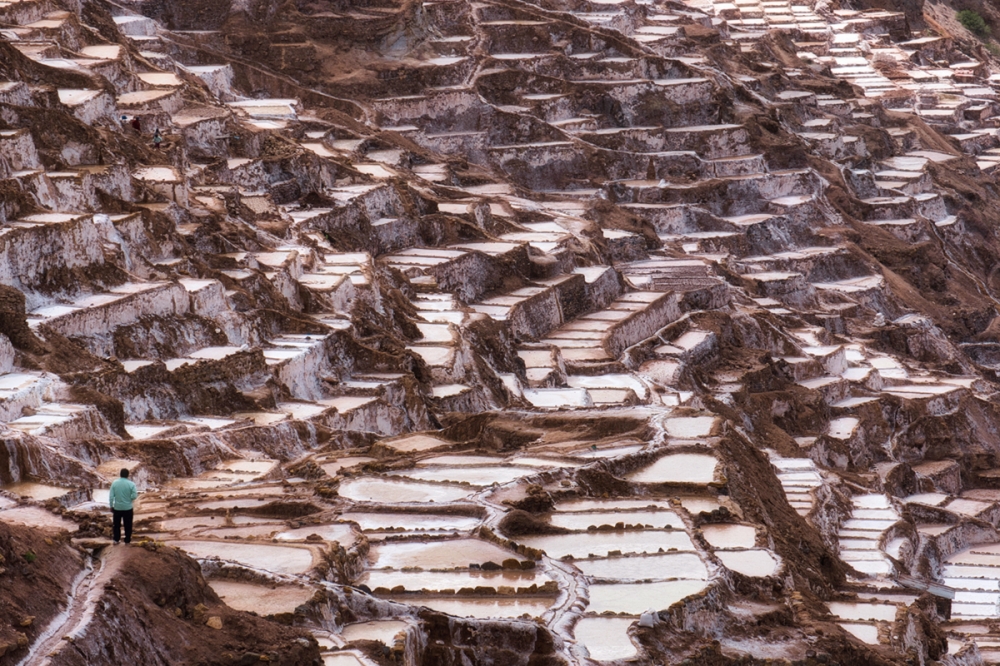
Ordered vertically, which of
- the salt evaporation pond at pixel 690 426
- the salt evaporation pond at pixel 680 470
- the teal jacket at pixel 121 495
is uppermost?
the teal jacket at pixel 121 495

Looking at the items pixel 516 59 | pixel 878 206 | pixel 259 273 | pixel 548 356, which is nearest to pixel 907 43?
pixel 878 206

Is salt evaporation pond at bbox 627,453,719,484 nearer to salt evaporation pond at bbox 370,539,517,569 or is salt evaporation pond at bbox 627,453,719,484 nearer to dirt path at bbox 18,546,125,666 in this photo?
salt evaporation pond at bbox 370,539,517,569

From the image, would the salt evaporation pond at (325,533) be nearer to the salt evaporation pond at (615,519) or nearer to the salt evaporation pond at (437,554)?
the salt evaporation pond at (437,554)

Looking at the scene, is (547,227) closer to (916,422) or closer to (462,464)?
(916,422)

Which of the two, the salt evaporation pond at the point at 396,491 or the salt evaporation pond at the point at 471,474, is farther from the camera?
the salt evaporation pond at the point at 471,474

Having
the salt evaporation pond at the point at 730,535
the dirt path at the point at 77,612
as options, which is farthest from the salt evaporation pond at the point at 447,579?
the dirt path at the point at 77,612

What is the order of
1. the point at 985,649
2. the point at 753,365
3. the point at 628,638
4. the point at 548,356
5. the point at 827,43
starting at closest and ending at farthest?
the point at 628,638, the point at 985,649, the point at 548,356, the point at 753,365, the point at 827,43
